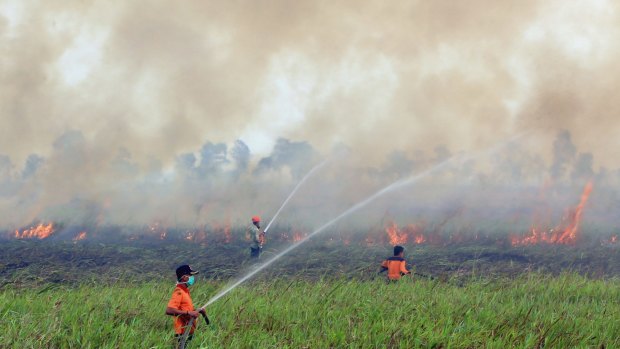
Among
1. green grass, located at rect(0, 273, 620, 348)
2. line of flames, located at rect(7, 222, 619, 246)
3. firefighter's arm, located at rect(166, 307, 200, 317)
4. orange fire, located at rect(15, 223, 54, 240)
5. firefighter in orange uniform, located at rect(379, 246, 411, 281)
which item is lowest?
green grass, located at rect(0, 273, 620, 348)

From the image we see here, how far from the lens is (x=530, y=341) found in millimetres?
8281

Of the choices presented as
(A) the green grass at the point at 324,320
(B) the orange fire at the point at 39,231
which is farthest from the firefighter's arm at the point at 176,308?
(B) the orange fire at the point at 39,231

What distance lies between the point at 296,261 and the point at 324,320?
13.2m

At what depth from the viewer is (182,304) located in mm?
7617

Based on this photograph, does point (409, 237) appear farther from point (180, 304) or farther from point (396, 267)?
point (180, 304)

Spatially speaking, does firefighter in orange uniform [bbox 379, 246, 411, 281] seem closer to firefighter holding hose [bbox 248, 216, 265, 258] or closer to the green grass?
the green grass

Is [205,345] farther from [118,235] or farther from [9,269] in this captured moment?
[118,235]

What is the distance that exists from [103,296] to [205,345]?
4.31m

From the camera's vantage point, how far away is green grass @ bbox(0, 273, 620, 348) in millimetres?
8008

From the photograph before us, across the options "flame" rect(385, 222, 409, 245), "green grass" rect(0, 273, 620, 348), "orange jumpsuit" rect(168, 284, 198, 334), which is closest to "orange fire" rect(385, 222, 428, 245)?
"flame" rect(385, 222, 409, 245)

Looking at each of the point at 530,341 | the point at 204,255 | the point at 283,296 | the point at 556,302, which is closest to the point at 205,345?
the point at 283,296

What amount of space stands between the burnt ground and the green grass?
4918 millimetres

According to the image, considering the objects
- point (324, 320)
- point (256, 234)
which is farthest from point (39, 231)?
point (324, 320)

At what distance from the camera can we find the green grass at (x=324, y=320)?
26.3 ft
